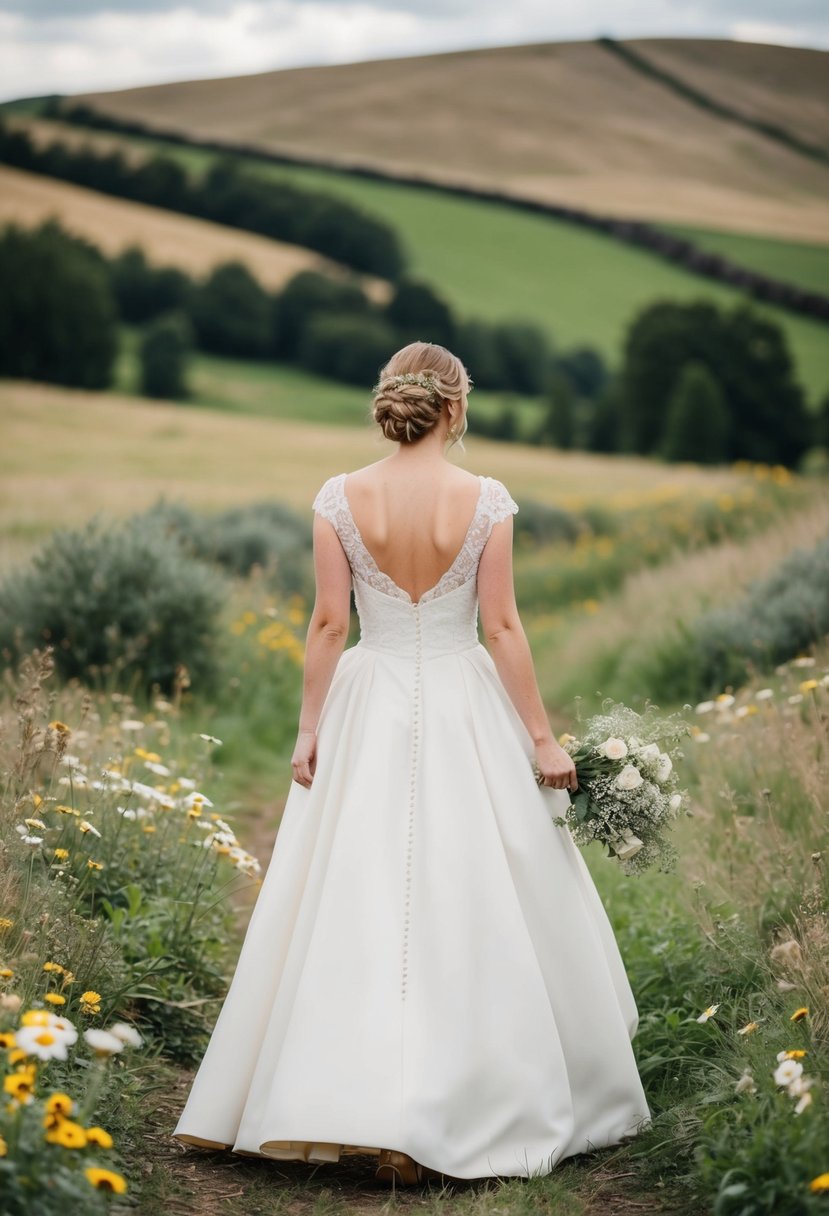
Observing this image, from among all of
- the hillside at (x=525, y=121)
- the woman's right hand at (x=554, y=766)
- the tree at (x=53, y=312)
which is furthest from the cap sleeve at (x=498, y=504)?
the tree at (x=53, y=312)

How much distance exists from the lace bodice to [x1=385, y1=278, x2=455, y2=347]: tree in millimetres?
29187

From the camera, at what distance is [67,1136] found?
2.59 meters

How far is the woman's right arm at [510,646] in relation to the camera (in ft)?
12.6

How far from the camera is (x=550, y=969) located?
12.5 ft

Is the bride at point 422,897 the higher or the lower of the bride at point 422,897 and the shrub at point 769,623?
the higher

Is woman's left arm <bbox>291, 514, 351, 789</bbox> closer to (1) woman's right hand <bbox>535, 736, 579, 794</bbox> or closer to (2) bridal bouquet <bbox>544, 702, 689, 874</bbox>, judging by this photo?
(1) woman's right hand <bbox>535, 736, 579, 794</bbox>

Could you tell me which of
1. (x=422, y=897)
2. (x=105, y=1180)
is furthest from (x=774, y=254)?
(x=105, y=1180)

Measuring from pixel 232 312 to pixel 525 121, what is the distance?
8977 millimetres

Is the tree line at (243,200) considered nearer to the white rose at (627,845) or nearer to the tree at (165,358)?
the tree at (165,358)

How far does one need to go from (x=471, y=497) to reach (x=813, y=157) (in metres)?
21.7

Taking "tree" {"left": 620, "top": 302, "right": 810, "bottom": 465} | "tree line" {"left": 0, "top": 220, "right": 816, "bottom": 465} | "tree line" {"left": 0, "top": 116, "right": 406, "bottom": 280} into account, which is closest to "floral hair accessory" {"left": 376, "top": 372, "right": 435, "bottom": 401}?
"tree" {"left": 620, "top": 302, "right": 810, "bottom": 465}

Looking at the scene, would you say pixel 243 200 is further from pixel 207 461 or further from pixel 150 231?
pixel 207 461

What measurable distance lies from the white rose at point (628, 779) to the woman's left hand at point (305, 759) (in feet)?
3.24

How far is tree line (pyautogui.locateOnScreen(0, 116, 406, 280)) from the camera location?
29.1 metres
